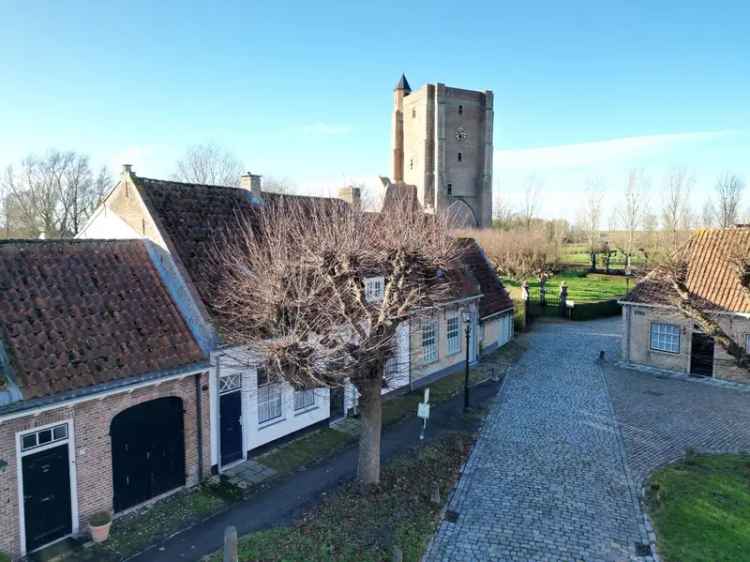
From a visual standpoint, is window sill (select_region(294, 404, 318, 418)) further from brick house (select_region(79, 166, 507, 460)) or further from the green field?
the green field

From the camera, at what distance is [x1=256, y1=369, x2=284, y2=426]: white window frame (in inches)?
556

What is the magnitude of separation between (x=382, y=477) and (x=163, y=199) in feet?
33.1

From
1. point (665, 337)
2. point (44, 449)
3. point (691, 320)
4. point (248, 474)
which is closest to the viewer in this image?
point (44, 449)

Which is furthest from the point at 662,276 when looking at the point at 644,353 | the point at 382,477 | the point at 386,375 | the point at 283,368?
the point at 283,368

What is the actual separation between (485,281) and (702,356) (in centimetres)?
1086

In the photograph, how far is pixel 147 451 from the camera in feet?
37.6

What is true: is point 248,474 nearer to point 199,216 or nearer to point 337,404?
point 337,404

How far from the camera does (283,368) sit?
37.2ft

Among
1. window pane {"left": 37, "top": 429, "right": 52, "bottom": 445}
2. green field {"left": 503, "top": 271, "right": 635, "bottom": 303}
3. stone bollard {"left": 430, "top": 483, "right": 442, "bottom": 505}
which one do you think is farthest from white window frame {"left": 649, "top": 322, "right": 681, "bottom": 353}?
window pane {"left": 37, "top": 429, "right": 52, "bottom": 445}

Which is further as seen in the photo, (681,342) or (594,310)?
(594,310)

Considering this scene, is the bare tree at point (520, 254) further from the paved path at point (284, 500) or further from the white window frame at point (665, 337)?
the paved path at point (284, 500)

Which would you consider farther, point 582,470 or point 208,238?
point 208,238

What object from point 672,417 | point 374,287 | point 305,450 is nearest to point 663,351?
point 672,417

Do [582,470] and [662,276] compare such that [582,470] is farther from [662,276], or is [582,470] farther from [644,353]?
[644,353]
